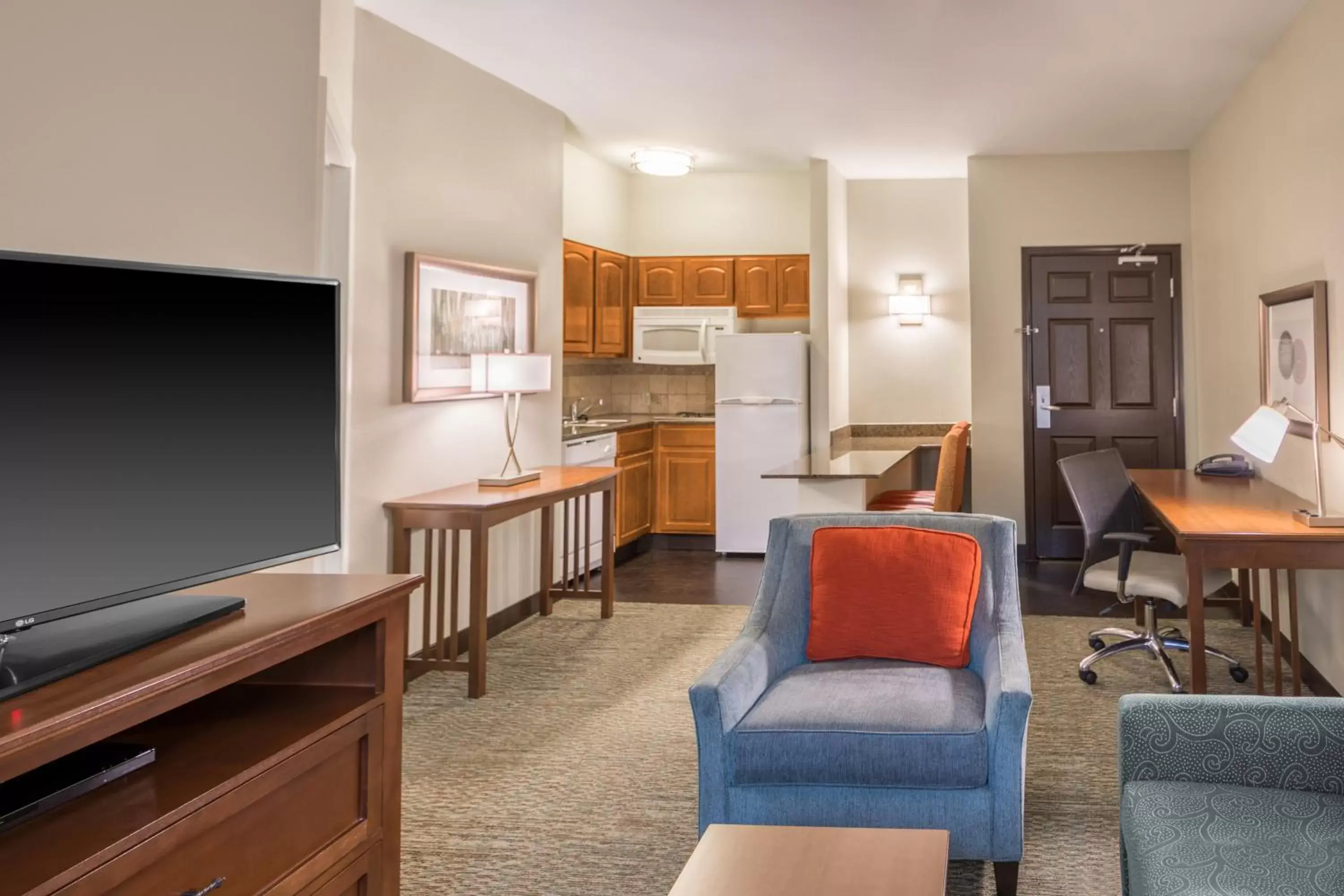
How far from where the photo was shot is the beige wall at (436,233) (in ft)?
13.4

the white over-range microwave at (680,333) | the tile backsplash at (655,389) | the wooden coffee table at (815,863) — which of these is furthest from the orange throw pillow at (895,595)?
the tile backsplash at (655,389)

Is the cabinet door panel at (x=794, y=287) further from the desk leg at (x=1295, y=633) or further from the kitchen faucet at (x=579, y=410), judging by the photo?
the desk leg at (x=1295, y=633)

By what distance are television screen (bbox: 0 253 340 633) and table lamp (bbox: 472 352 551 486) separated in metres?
2.37

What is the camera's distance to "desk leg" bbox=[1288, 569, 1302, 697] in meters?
3.82

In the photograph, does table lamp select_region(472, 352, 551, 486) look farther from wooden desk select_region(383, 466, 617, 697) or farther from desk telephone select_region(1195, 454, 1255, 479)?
desk telephone select_region(1195, 454, 1255, 479)

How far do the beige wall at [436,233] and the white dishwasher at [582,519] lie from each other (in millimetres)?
308

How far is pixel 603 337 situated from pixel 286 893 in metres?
5.75

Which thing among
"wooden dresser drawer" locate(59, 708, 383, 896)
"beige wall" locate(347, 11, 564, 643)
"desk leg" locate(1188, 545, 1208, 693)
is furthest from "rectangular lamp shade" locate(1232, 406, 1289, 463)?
"beige wall" locate(347, 11, 564, 643)

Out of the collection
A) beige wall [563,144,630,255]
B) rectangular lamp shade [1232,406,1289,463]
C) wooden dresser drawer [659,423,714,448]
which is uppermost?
beige wall [563,144,630,255]

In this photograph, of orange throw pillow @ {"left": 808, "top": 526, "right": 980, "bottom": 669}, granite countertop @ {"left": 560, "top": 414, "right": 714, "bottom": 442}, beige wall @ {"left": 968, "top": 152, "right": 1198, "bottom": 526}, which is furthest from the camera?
beige wall @ {"left": 968, "top": 152, "right": 1198, "bottom": 526}

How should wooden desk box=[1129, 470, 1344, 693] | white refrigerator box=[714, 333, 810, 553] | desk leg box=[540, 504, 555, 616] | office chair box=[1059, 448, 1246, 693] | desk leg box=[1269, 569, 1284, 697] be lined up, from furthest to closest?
white refrigerator box=[714, 333, 810, 553], desk leg box=[540, 504, 555, 616], office chair box=[1059, 448, 1246, 693], desk leg box=[1269, 569, 1284, 697], wooden desk box=[1129, 470, 1344, 693]

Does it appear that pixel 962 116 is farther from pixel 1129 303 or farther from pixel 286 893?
pixel 286 893

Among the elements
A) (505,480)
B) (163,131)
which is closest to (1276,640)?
(505,480)

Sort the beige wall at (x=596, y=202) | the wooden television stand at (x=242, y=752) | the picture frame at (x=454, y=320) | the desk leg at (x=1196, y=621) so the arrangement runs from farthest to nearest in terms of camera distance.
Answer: the beige wall at (x=596, y=202), the picture frame at (x=454, y=320), the desk leg at (x=1196, y=621), the wooden television stand at (x=242, y=752)
